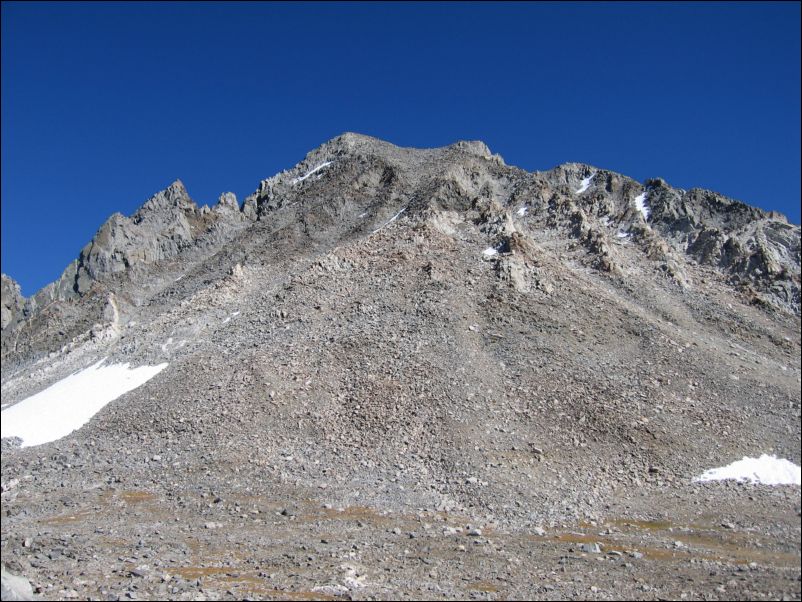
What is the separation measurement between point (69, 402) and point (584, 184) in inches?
2634

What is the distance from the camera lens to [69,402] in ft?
134

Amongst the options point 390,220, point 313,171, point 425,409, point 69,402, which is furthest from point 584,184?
point 69,402

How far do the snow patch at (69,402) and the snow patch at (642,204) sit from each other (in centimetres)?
5661

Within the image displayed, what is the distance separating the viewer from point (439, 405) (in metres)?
37.6

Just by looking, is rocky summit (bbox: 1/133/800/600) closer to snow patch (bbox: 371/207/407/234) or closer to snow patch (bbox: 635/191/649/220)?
snow patch (bbox: 371/207/407/234)

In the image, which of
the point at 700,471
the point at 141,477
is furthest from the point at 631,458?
the point at 141,477

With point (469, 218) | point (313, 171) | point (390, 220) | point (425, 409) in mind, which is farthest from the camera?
point (313, 171)

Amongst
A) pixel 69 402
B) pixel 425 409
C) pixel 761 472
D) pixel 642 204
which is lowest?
pixel 761 472

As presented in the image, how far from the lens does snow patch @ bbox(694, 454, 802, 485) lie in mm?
27000

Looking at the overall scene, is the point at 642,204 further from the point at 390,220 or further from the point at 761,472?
the point at 761,472

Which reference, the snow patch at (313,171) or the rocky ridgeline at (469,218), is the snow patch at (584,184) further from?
the snow patch at (313,171)

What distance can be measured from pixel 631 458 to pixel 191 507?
23.8m

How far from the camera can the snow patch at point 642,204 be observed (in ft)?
233

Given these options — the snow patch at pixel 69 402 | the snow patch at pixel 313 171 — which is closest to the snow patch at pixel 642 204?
the snow patch at pixel 313 171
